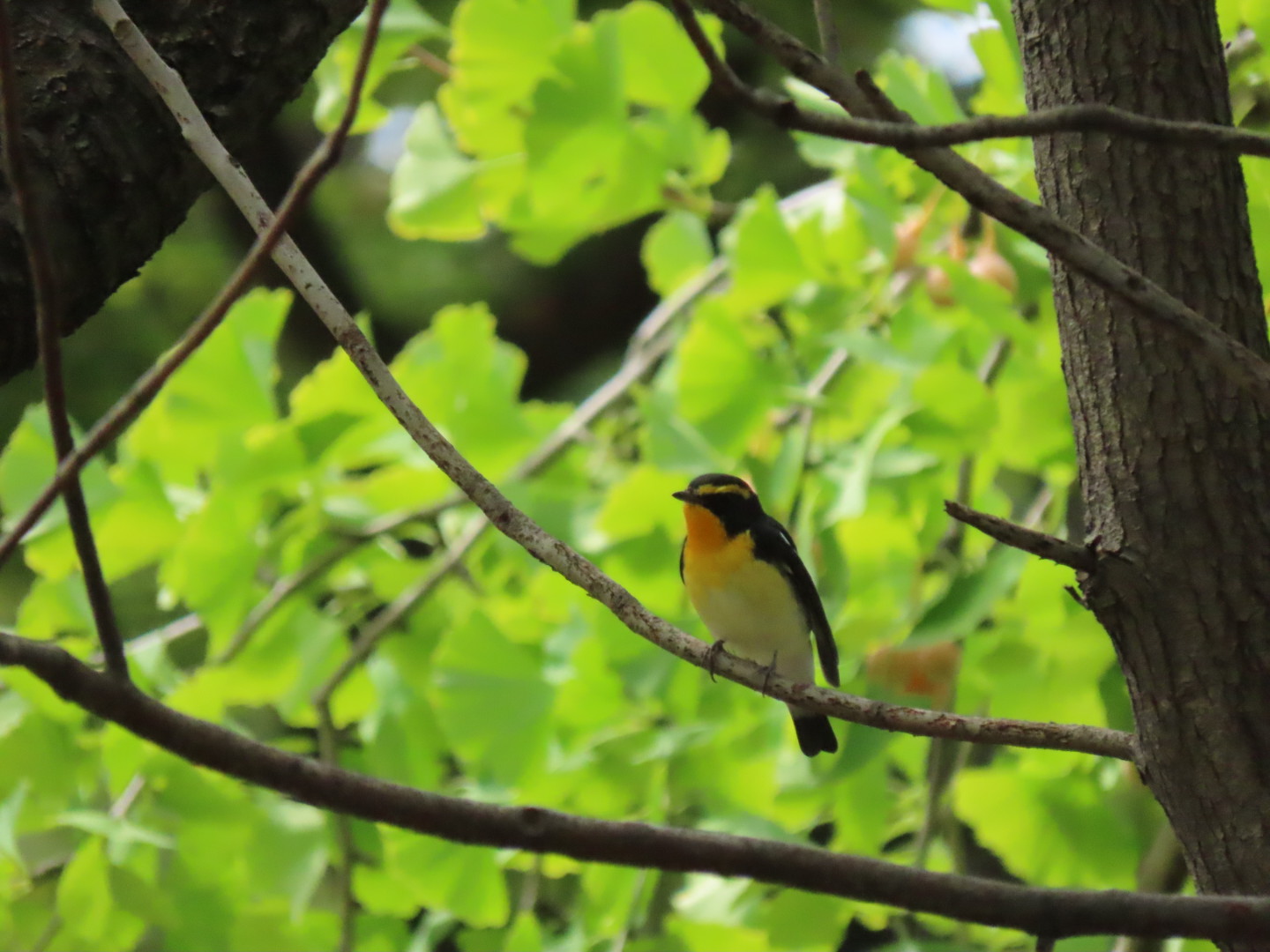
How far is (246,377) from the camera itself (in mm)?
2330

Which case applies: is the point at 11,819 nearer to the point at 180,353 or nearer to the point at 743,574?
the point at 743,574

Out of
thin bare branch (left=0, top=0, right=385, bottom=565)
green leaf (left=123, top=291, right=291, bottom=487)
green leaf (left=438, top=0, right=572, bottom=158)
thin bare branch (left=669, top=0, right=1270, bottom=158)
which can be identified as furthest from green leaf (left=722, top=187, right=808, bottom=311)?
thin bare branch (left=0, top=0, right=385, bottom=565)

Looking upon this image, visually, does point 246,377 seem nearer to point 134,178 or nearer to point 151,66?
point 134,178

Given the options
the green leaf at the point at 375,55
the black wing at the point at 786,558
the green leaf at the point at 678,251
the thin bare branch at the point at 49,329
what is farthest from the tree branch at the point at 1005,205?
the green leaf at the point at 678,251

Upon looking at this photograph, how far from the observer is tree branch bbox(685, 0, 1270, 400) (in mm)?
798

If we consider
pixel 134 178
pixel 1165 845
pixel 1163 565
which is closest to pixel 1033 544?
pixel 1163 565

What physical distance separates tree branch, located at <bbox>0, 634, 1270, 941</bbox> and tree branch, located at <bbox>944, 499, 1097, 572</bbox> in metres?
0.37

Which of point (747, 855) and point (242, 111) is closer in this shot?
point (747, 855)

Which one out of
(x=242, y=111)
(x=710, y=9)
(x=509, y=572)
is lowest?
(x=509, y=572)

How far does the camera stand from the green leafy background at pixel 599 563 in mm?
1909

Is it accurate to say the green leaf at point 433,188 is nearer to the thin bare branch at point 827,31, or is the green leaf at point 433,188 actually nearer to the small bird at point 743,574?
the small bird at point 743,574

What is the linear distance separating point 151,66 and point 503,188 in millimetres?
1687

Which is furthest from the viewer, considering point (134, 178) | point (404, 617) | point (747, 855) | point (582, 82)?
point (404, 617)

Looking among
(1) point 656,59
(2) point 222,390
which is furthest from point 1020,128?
(2) point 222,390
